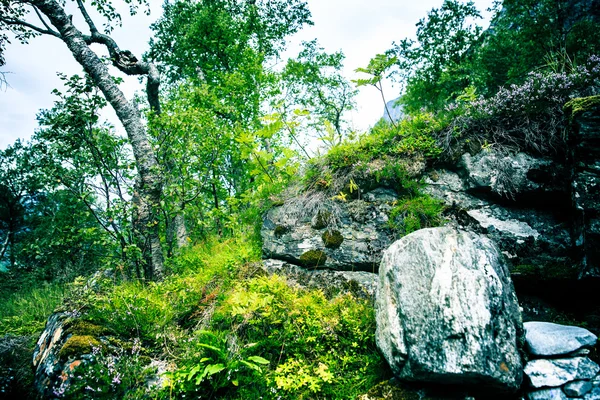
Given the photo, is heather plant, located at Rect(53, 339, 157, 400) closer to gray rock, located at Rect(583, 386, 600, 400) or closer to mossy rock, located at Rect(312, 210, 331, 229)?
mossy rock, located at Rect(312, 210, 331, 229)

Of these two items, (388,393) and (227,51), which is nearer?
(388,393)

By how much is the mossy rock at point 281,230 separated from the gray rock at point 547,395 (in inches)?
158

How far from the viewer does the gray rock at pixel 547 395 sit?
287cm

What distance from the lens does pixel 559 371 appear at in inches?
118

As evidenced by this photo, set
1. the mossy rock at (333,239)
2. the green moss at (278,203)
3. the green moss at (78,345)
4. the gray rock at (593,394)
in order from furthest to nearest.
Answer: the green moss at (278,203) → the mossy rock at (333,239) → the green moss at (78,345) → the gray rock at (593,394)

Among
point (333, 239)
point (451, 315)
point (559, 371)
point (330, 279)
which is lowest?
point (559, 371)

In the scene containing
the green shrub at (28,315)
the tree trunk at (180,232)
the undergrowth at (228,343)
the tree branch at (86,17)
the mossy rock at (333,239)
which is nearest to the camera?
the undergrowth at (228,343)

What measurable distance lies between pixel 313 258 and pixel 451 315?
247 centimetres

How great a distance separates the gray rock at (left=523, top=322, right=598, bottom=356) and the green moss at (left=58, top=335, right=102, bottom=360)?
17.3 ft

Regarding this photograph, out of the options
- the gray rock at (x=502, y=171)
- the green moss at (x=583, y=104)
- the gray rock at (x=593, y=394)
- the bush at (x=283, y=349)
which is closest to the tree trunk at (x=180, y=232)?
the bush at (x=283, y=349)

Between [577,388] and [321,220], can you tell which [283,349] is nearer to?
[321,220]

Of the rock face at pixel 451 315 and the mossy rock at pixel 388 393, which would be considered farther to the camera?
the mossy rock at pixel 388 393

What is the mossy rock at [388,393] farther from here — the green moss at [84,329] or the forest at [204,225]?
the green moss at [84,329]

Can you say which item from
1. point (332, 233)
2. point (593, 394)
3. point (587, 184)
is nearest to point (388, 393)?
point (593, 394)
